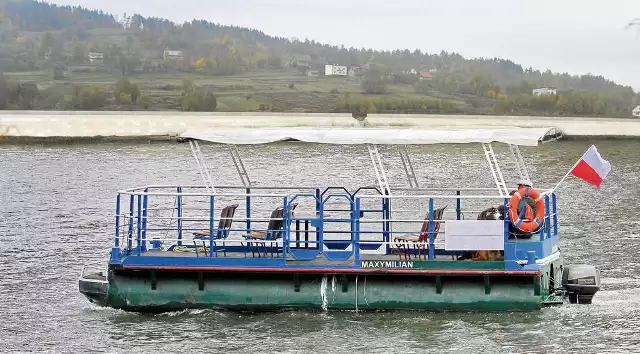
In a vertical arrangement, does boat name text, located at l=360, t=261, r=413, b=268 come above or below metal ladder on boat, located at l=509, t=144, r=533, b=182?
below

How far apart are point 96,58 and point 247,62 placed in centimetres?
1534

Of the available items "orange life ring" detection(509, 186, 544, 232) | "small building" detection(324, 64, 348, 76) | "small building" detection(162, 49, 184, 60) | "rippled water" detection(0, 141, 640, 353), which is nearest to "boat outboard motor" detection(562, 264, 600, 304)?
"rippled water" detection(0, 141, 640, 353)

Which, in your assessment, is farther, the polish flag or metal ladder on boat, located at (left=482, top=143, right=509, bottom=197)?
the polish flag

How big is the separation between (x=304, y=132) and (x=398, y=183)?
105 feet

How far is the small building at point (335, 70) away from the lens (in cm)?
10556

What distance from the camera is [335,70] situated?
10750 cm

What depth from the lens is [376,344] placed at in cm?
1898

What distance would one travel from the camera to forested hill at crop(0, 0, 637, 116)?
7419 centimetres

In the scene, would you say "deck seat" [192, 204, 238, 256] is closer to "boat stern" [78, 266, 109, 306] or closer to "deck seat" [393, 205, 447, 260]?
"boat stern" [78, 266, 109, 306]

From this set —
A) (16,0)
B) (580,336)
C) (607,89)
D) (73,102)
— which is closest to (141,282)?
(580,336)

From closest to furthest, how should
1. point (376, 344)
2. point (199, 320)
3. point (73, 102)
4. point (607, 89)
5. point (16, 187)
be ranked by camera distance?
1. point (376, 344)
2. point (199, 320)
3. point (16, 187)
4. point (607, 89)
5. point (73, 102)

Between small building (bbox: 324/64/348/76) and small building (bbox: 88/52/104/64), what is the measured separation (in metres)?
22.3

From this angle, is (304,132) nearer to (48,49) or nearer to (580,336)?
(580,336)

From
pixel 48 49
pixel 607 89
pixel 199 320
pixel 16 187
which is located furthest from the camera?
pixel 48 49
